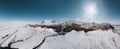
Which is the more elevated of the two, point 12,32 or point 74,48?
point 12,32

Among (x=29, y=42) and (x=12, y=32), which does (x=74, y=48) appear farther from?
(x=12, y=32)

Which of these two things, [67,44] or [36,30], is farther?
[36,30]

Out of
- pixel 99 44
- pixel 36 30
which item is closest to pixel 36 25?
pixel 36 30

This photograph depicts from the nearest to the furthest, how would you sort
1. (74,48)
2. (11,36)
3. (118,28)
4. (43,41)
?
(74,48), (43,41), (118,28), (11,36)

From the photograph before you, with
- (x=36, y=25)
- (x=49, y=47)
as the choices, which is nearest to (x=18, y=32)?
(x=36, y=25)

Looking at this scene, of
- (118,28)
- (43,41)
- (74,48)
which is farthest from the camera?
(118,28)
